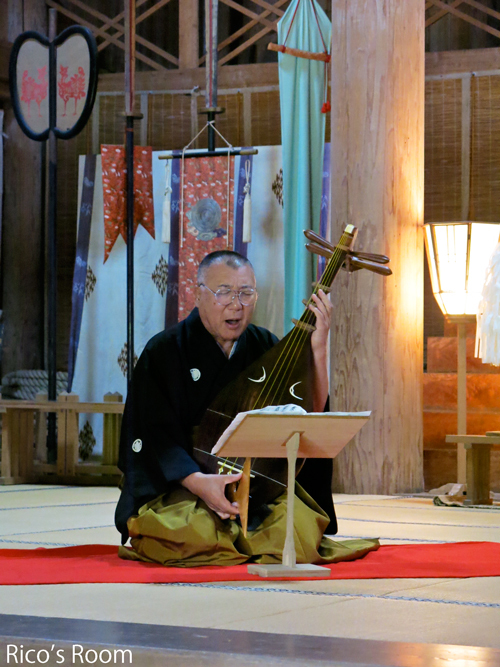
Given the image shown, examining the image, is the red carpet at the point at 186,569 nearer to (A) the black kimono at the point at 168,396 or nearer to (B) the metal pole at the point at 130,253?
(A) the black kimono at the point at 168,396

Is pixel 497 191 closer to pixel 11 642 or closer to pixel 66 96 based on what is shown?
pixel 66 96

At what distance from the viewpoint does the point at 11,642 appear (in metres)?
1.96

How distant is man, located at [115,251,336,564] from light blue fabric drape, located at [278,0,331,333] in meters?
2.54

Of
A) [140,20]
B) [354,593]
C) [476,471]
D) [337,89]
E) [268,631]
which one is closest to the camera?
[268,631]

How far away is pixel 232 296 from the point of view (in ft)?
10.9

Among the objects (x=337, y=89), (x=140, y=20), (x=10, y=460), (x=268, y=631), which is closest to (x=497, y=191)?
(x=337, y=89)

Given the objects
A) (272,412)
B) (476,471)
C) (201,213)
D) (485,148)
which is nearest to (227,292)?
(272,412)

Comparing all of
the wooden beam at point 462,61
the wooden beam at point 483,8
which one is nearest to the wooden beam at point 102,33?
the wooden beam at point 462,61

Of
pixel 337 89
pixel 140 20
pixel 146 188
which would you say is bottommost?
pixel 146 188

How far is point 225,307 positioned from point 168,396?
348mm

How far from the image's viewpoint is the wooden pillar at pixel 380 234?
224 inches

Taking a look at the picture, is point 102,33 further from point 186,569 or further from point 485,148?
point 186,569

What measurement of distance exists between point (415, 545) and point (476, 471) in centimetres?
171

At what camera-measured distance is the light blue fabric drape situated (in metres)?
6.00
